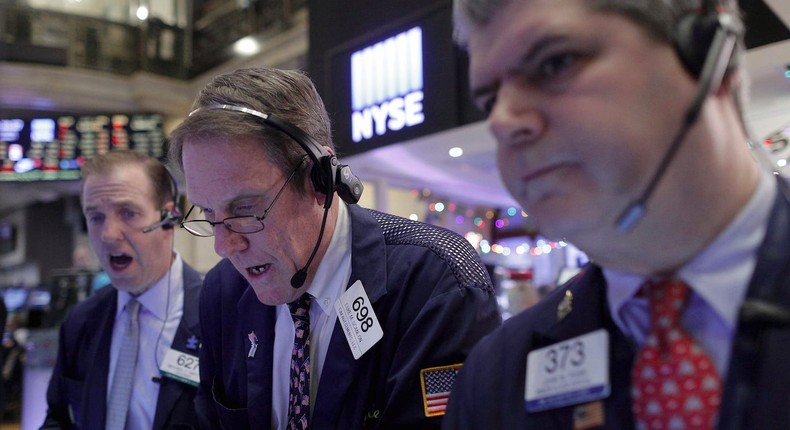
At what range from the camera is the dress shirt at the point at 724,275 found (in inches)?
25.3

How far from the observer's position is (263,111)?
1293 millimetres

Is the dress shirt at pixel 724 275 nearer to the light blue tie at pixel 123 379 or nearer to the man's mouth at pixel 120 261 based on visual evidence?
the light blue tie at pixel 123 379

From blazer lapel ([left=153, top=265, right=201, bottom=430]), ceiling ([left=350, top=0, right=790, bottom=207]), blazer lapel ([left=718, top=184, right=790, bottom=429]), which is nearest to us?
blazer lapel ([left=718, top=184, right=790, bottom=429])

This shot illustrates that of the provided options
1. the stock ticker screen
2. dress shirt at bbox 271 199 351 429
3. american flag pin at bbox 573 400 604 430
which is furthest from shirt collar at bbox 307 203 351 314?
the stock ticker screen

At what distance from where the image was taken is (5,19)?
293 inches

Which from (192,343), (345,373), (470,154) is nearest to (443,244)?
(345,373)

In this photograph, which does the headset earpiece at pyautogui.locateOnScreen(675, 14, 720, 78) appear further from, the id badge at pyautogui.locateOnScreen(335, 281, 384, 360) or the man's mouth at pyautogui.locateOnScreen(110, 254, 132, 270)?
the man's mouth at pyautogui.locateOnScreen(110, 254, 132, 270)

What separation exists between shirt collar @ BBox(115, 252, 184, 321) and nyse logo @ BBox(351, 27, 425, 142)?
96.4 inches

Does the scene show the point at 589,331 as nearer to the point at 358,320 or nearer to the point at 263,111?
the point at 358,320

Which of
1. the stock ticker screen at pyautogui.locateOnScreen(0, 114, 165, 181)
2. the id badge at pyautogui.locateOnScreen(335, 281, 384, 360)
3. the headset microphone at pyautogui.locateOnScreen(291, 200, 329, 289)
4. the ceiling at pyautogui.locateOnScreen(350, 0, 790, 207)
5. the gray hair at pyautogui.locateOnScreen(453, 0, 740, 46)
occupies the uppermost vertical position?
the stock ticker screen at pyautogui.locateOnScreen(0, 114, 165, 181)

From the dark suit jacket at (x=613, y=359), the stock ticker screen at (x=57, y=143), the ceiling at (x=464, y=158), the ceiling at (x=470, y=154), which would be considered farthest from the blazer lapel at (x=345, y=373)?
the stock ticker screen at (x=57, y=143)

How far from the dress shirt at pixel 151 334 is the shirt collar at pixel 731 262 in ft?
5.13

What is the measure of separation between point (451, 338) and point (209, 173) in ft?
1.84

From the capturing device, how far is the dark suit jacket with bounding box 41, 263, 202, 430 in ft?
5.67
